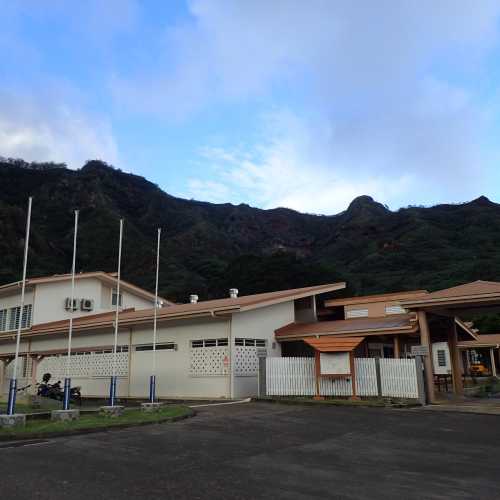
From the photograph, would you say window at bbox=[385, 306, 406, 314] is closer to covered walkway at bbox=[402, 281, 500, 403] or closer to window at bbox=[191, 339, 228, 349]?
covered walkway at bbox=[402, 281, 500, 403]

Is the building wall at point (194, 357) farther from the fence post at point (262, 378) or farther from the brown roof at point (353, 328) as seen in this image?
the fence post at point (262, 378)

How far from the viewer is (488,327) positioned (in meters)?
46.7

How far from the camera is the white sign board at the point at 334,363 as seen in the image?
17.3 metres

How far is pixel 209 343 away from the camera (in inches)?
812

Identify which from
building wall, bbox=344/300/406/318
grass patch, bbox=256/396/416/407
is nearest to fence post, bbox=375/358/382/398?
grass patch, bbox=256/396/416/407

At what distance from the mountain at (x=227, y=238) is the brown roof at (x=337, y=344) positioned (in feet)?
146

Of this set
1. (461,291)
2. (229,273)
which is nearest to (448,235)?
(229,273)

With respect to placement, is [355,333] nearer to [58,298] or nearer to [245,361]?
[245,361]

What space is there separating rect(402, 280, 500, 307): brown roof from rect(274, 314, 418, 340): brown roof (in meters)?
1.48

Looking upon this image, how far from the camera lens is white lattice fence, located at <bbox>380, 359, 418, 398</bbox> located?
16719 mm

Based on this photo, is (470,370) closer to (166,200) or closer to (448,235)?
(448,235)

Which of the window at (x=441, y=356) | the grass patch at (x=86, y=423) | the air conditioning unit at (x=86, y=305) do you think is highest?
the air conditioning unit at (x=86, y=305)

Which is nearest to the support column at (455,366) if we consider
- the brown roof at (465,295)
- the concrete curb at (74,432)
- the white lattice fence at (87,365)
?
the brown roof at (465,295)

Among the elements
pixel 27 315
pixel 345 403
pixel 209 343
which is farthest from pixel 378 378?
pixel 27 315
